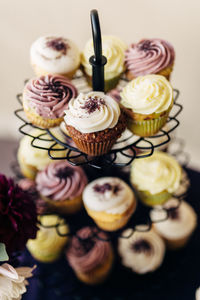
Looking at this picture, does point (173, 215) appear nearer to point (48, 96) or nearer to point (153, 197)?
point (153, 197)

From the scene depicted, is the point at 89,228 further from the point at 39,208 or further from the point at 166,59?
the point at 166,59

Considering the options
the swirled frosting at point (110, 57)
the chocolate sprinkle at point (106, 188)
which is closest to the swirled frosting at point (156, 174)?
the chocolate sprinkle at point (106, 188)

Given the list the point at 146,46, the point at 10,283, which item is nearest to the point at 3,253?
the point at 10,283

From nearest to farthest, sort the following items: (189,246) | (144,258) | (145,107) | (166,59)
→ (145,107), (166,59), (144,258), (189,246)

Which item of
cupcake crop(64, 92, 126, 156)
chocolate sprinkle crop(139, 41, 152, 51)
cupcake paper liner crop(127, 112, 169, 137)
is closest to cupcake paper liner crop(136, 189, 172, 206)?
cupcake paper liner crop(127, 112, 169, 137)

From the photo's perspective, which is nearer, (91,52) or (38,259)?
(91,52)

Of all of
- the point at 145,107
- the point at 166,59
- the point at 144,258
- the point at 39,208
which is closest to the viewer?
the point at 145,107

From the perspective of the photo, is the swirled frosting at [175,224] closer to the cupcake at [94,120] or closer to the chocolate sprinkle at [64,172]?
the chocolate sprinkle at [64,172]

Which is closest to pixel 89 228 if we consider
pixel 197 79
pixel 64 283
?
pixel 64 283
